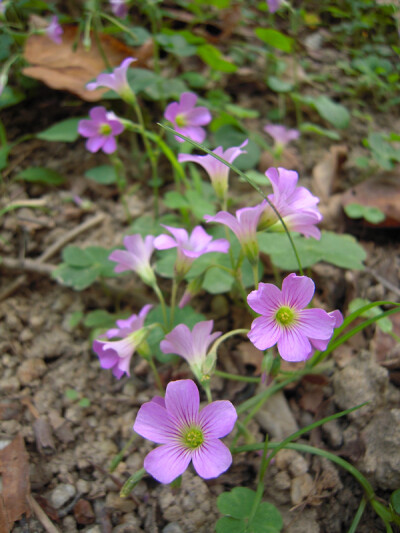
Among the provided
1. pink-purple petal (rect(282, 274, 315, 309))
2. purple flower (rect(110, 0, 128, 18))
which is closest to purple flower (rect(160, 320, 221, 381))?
pink-purple petal (rect(282, 274, 315, 309))

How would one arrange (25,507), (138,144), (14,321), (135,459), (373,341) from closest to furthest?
(25,507) → (135,459) → (373,341) → (14,321) → (138,144)

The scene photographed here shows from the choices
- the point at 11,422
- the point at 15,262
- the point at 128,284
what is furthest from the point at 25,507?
the point at 15,262

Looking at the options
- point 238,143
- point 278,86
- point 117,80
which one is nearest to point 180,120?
point 117,80

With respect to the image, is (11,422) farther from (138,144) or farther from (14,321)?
(138,144)

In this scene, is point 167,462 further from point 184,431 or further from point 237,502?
point 237,502

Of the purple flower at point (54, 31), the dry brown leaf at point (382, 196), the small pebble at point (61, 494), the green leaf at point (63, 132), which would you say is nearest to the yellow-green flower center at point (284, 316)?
the small pebble at point (61, 494)

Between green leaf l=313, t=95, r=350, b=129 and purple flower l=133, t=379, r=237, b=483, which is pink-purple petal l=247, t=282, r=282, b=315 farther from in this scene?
green leaf l=313, t=95, r=350, b=129

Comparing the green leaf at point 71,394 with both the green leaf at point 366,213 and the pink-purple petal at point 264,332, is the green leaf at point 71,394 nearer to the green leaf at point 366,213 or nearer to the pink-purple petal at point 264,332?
the pink-purple petal at point 264,332
